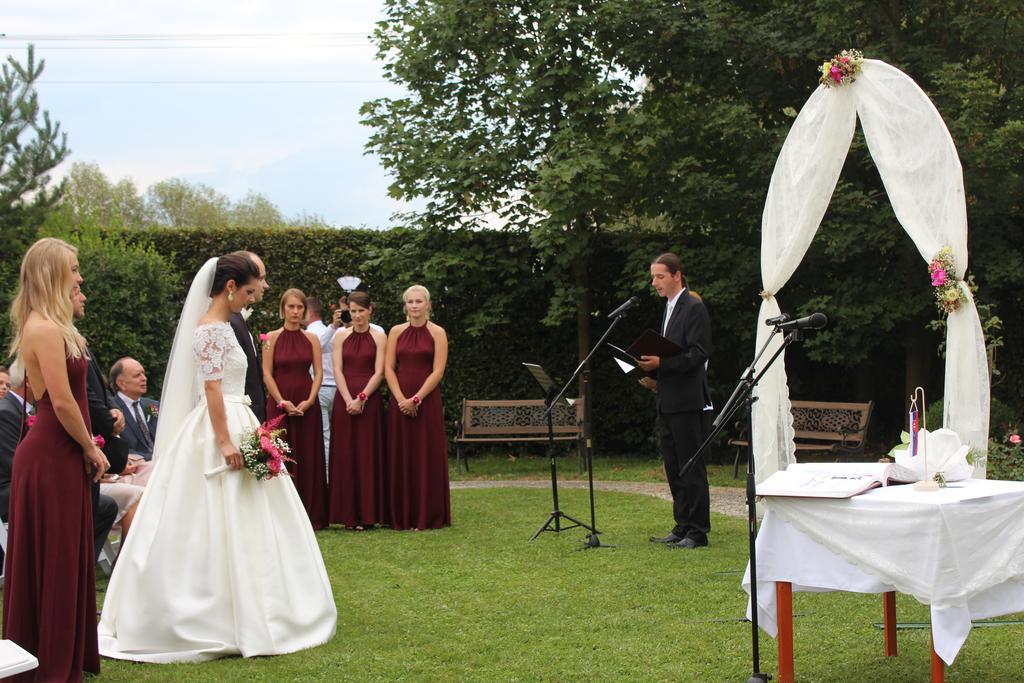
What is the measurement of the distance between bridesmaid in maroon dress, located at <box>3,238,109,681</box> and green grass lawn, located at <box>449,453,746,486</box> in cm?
840

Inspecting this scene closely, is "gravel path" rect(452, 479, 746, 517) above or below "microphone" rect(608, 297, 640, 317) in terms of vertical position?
below

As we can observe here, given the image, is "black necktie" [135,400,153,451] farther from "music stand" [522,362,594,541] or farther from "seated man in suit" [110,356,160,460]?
"music stand" [522,362,594,541]

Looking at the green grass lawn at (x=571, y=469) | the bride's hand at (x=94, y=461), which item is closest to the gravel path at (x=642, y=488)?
the green grass lawn at (x=571, y=469)

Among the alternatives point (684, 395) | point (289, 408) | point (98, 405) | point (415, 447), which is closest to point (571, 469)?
point (415, 447)

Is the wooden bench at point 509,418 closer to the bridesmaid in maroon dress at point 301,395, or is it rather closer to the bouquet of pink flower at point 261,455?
the bridesmaid in maroon dress at point 301,395

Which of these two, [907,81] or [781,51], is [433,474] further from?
[781,51]

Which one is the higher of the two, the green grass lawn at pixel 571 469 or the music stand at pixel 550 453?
the music stand at pixel 550 453

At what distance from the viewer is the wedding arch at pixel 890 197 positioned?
290 inches

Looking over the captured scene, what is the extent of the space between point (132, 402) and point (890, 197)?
5911 mm

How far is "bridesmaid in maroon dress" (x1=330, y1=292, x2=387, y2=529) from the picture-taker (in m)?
9.88

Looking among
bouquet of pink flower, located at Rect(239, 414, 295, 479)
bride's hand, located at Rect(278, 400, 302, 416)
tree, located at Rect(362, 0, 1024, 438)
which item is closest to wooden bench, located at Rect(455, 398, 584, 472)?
tree, located at Rect(362, 0, 1024, 438)

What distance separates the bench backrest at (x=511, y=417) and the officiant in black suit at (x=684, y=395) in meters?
5.51

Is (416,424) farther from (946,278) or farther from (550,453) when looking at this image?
(946,278)

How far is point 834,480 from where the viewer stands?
4789 mm
